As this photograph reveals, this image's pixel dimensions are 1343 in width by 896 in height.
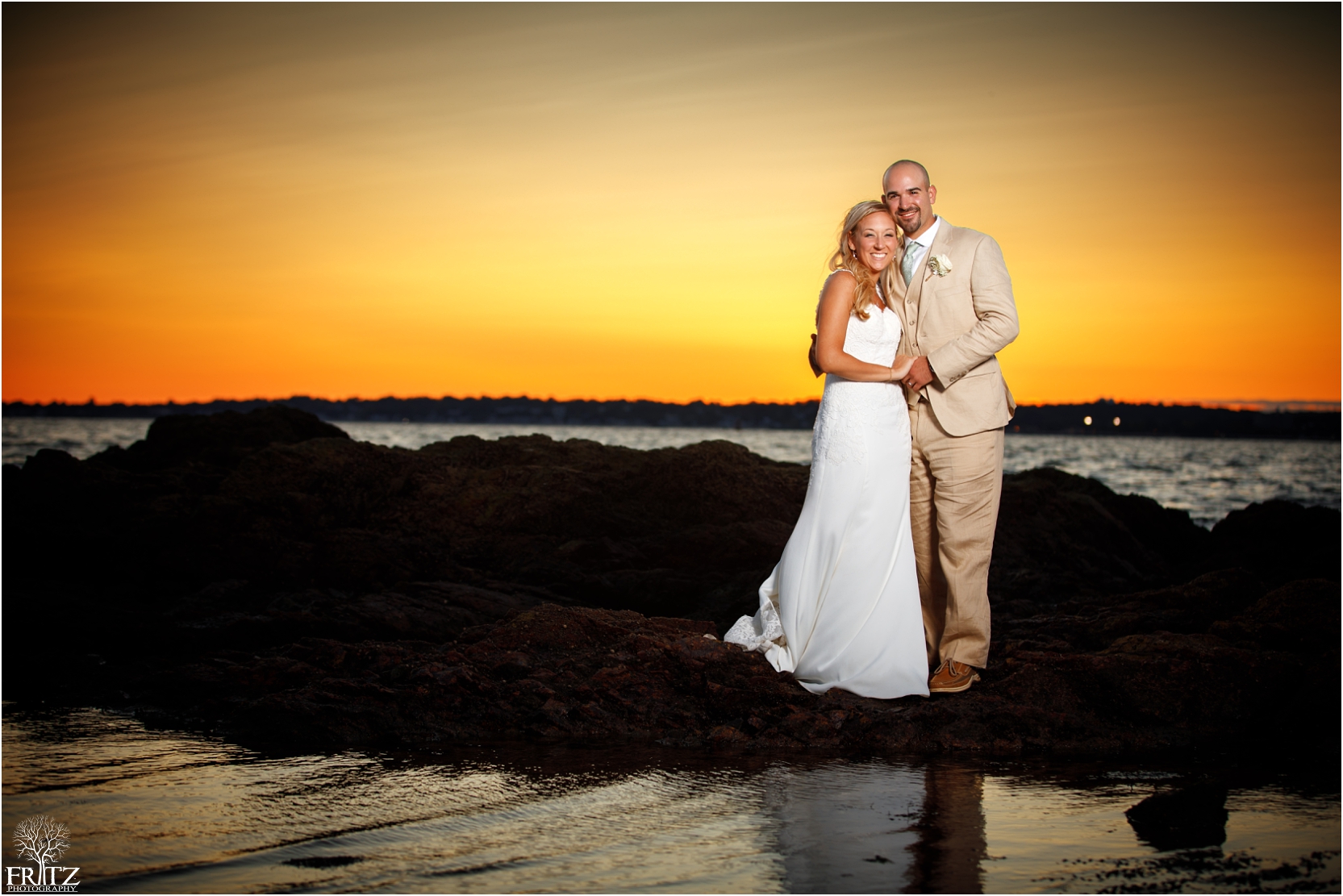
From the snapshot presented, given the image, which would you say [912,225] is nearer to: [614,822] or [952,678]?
[952,678]

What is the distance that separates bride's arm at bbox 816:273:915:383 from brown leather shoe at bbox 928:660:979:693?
4.98 feet

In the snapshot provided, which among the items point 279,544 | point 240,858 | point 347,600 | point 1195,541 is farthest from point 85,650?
point 1195,541

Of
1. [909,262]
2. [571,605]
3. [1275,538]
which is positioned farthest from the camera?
[1275,538]

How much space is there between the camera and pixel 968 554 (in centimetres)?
538

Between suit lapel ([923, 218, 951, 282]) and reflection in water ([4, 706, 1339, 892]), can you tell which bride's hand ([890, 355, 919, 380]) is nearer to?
suit lapel ([923, 218, 951, 282])

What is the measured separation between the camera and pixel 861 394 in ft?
17.7

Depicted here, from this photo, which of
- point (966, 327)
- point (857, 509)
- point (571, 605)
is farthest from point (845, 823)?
point (571, 605)

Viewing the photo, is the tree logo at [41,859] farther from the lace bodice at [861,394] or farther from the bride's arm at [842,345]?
the bride's arm at [842,345]

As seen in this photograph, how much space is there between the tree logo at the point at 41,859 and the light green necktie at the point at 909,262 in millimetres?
4473

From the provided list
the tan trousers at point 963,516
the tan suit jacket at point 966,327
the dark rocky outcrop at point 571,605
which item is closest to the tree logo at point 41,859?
the dark rocky outcrop at point 571,605

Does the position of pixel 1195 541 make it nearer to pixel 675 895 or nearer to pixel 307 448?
pixel 307 448

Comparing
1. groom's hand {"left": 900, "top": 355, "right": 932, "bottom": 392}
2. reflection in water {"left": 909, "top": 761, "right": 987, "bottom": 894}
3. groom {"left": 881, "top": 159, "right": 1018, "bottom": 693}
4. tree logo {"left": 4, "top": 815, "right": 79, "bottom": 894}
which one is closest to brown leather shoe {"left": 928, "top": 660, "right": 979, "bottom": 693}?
groom {"left": 881, "top": 159, "right": 1018, "bottom": 693}

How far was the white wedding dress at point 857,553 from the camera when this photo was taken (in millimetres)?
5211

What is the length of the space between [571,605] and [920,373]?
12.1ft
